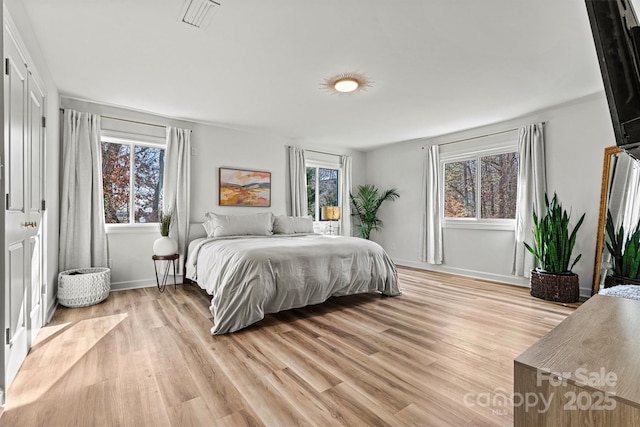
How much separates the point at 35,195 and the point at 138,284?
6.64ft

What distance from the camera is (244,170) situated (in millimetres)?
5098

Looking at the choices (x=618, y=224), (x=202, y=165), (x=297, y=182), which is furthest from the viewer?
(x=297, y=182)

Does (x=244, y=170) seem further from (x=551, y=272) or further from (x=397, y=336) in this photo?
(x=551, y=272)

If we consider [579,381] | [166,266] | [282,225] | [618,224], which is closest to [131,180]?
[166,266]

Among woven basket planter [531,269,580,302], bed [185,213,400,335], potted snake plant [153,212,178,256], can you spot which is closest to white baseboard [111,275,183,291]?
bed [185,213,400,335]

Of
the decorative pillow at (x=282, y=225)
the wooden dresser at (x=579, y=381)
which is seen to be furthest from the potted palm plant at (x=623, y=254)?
the decorative pillow at (x=282, y=225)

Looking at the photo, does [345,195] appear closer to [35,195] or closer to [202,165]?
[202,165]

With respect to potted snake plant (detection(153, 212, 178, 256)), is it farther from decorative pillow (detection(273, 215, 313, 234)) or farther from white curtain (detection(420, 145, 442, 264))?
white curtain (detection(420, 145, 442, 264))

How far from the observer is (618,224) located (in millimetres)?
3158

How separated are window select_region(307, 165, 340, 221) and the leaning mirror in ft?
13.3

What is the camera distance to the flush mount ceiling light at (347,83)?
3.08 meters

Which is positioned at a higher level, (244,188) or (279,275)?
(244,188)

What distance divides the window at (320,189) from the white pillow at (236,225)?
158 cm

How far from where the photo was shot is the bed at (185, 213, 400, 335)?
2684 mm
